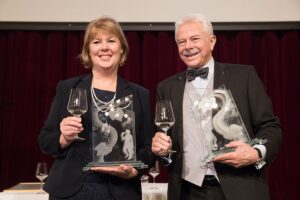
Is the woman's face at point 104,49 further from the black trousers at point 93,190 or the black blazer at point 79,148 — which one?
the black trousers at point 93,190

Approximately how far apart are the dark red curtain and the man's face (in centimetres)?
295

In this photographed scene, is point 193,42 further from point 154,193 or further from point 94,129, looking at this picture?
point 154,193

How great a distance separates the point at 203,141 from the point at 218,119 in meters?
0.16

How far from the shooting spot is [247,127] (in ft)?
7.00

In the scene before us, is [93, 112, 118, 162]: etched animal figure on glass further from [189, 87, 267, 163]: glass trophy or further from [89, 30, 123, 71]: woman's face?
[189, 87, 267, 163]: glass trophy

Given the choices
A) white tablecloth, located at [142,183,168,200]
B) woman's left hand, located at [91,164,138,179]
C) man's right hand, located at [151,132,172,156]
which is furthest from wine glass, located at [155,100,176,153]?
white tablecloth, located at [142,183,168,200]

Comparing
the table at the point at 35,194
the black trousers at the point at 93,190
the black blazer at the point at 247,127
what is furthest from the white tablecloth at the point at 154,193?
the black trousers at the point at 93,190

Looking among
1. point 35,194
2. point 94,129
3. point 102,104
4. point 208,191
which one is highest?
point 102,104

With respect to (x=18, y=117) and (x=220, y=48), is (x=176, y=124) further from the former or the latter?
(x=18, y=117)

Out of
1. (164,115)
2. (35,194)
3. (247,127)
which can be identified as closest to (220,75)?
(247,127)

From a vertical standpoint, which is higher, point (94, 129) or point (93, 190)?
point (94, 129)

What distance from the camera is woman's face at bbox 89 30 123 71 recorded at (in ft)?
7.18

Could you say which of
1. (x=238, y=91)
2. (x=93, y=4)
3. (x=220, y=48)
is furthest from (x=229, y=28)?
(x=238, y=91)

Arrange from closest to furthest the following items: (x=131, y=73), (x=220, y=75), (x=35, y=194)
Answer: (x=220, y=75)
(x=35, y=194)
(x=131, y=73)
